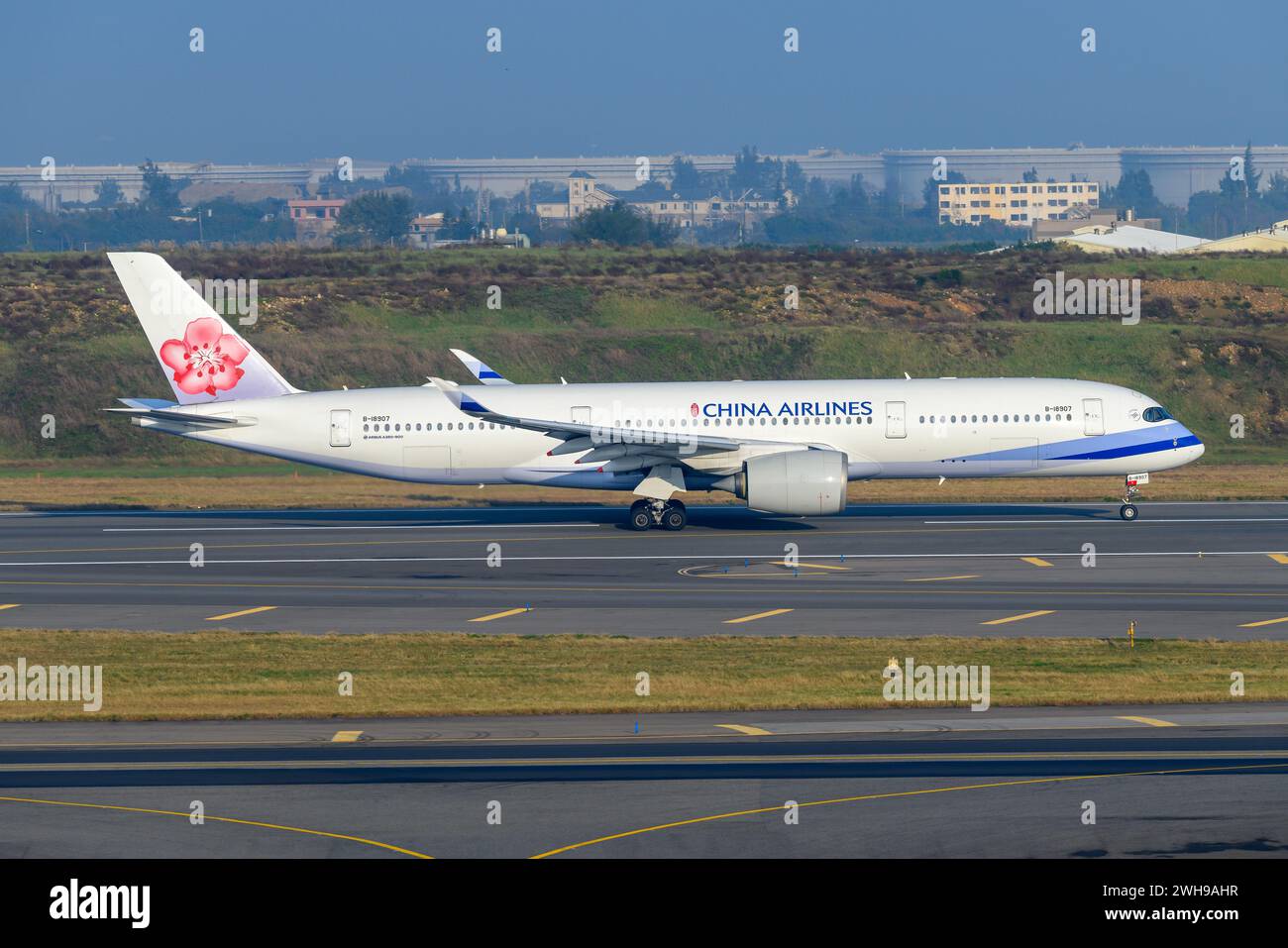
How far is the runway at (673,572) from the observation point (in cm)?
3450

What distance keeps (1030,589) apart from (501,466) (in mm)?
17702

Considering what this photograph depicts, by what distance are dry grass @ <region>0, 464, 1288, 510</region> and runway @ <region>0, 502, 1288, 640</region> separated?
2.49 m

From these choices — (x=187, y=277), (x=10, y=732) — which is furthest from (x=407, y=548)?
(x=187, y=277)

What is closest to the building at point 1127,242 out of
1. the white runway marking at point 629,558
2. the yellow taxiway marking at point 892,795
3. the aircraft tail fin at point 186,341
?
the white runway marking at point 629,558

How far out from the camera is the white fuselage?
47.3 meters

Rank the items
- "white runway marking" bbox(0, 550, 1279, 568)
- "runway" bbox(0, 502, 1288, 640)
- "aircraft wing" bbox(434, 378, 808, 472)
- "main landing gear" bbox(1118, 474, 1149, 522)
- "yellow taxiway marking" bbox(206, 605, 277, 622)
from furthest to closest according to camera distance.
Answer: "main landing gear" bbox(1118, 474, 1149, 522), "aircraft wing" bbox(434, 378, 808, 472), "white runway marking" bbox(0, 550, 1279, 568), "yellow taxiway marking" bbox(206, 605, 277, 622), "runway" bbox(0, 502, 1288, 640)

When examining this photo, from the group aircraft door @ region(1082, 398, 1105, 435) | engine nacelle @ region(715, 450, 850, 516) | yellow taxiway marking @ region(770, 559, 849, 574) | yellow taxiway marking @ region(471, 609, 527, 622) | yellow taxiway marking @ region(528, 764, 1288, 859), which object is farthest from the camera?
aircraft door @ region(1082, 398, 1105, 435)

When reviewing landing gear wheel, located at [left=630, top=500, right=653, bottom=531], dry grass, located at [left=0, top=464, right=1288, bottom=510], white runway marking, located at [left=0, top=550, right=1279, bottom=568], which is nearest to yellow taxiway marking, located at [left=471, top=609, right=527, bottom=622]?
white runway marking, located at [left=0, top=550, right=1279, bottom=568]

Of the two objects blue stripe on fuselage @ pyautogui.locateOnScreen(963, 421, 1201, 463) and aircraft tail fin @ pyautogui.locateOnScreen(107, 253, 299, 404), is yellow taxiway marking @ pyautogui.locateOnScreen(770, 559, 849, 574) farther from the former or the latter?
aircraft tail fin @ pyautogui.locateOnScreen(107, 253, 299, 404)

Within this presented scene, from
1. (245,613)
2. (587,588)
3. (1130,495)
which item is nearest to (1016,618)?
(587,588)

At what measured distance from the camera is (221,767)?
22.6 metres

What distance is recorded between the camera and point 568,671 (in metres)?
29.3

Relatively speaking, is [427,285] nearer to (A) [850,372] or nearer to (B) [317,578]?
(A) [850,372]

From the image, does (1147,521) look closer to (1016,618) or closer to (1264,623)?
(1264,623)
